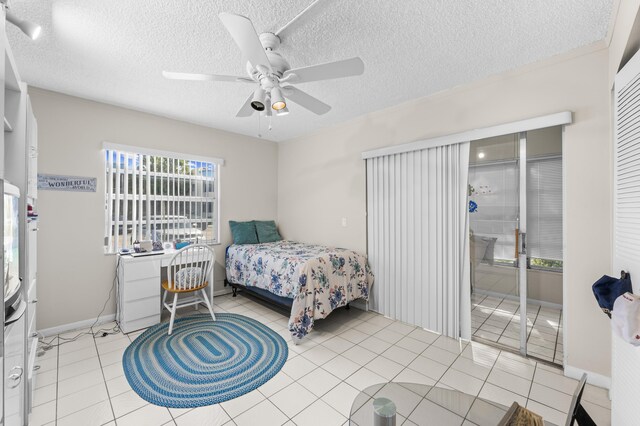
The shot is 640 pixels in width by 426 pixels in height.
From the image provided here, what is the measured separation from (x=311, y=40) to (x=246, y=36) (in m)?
0.75

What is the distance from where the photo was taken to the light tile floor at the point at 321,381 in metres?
1.78

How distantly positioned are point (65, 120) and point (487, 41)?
13.7 feet

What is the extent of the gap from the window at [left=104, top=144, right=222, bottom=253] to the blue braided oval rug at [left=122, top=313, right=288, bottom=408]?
126cm

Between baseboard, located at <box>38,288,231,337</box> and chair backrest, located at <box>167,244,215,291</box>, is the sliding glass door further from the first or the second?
baseboard, located at <box>38,288,231,337</box>

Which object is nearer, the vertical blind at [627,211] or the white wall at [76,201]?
the vertical blind at [627,211]

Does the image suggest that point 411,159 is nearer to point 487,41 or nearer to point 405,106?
point 405,106

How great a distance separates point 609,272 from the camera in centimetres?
201

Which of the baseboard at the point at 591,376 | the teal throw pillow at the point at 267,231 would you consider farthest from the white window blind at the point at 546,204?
the teal throw pillow at the point at 267,231

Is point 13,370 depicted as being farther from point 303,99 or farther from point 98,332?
point 303,99

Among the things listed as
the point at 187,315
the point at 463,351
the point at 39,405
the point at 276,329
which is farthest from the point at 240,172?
the point at 463,351

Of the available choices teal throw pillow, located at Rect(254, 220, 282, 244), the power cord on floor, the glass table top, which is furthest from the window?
the glass table top

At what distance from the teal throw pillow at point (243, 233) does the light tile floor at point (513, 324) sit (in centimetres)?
313

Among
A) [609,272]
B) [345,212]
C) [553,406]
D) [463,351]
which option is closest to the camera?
[553,406]

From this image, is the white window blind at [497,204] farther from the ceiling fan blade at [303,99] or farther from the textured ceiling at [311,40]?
the ceiling fan blade at [303,99]
